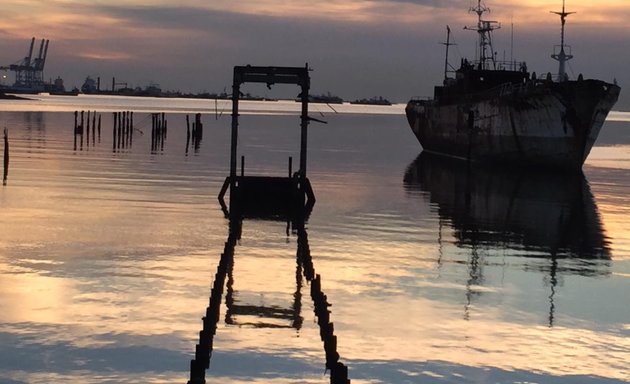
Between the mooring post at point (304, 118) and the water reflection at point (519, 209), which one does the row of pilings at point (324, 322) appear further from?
the mooring post at point (304, 118)

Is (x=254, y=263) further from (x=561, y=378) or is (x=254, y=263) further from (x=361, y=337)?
(x=561, y=378)

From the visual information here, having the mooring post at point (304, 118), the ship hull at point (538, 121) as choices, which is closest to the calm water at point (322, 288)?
the mooring post at point (304, 118)

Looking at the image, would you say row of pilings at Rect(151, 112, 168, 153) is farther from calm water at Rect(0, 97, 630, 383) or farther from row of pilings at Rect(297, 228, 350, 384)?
row of pilings at Rect(297, 228, 350, 384)

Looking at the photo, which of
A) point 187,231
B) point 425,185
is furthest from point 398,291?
point 425,185

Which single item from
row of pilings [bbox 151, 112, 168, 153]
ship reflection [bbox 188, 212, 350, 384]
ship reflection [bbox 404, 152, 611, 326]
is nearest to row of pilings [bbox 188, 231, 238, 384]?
ship reflection [bbox 188, 212, 350, 384]

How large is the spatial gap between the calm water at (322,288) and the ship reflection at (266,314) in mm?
84

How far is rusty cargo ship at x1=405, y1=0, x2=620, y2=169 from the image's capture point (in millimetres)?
53250

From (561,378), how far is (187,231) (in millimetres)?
15309

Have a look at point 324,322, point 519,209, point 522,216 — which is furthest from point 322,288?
point 519,209

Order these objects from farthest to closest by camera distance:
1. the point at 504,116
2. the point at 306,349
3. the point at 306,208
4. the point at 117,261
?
the point at 504,116 < the point at 306,208 < the point at 117,261 < the point at 306,349

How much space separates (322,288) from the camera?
19.2 metres

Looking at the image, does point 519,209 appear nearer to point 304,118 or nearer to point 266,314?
point 304,118

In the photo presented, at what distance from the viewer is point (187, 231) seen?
88.8 ft

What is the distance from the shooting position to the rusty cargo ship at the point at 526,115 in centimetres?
5325
